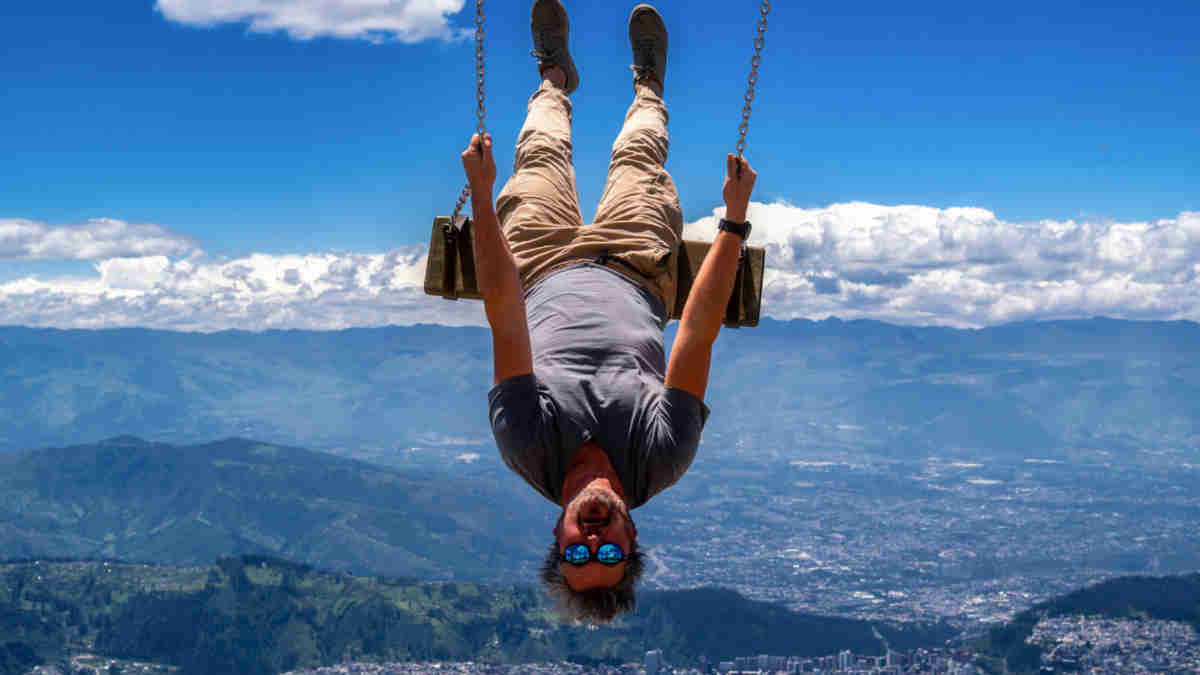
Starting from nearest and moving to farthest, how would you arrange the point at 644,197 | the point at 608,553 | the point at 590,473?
the point at 608,553 → the point at 590,473 → the point at 644,197

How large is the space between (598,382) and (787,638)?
534 ft

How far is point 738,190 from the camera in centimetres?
521

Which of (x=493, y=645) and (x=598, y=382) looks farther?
(x=493, y=645)

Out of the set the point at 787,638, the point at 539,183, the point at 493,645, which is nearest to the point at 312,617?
the point at 493,645

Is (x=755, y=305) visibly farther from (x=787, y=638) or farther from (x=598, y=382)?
(x=787, y=638)

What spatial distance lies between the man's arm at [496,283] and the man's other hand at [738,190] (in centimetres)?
113

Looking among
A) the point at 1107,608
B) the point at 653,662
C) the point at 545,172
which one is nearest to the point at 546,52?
the point at 545,172

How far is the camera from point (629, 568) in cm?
491

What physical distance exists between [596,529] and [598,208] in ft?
8.87

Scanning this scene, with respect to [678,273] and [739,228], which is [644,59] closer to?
[678,273]

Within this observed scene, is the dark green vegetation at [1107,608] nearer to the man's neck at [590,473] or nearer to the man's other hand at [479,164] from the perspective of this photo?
the man's neck at [590,473]

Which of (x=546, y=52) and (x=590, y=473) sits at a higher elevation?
(x=546, y=52)

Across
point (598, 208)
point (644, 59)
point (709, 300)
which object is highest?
point (644, 59)

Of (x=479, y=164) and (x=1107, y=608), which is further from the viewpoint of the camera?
(x=1107, y=608)
